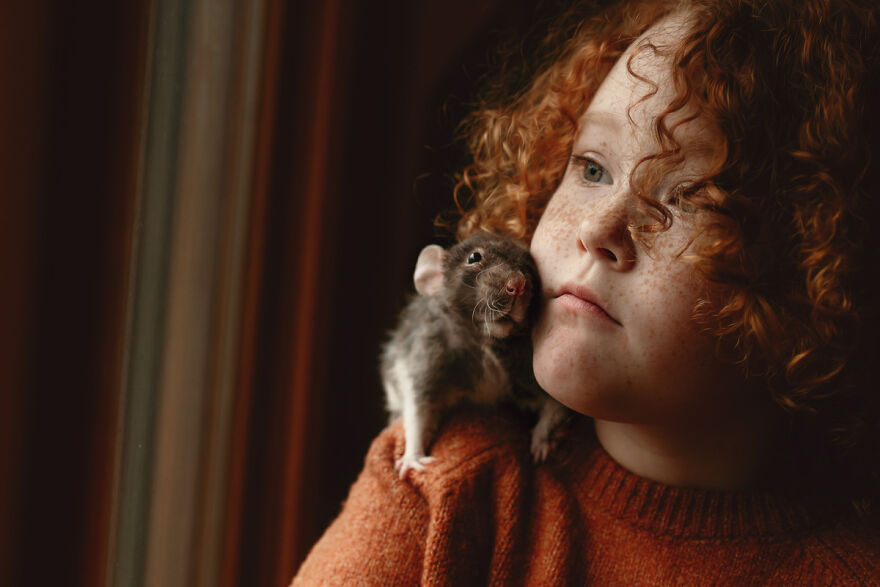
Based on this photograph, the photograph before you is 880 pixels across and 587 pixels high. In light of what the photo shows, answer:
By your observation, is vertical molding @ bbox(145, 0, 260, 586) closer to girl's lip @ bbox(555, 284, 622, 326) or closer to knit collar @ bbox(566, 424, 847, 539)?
girl's lip @ bbox(555, 284, 622, 326)

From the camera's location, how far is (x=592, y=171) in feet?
3.81

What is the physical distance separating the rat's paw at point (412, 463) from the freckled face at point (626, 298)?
0.31m

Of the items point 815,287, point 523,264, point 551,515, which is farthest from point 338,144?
point 815,287

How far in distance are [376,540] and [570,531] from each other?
317 millimetres

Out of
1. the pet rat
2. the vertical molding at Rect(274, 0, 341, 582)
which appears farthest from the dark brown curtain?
the vertical molding at Rect(274, 0, 341, 582)

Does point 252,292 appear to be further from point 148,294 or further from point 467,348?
point 467,348

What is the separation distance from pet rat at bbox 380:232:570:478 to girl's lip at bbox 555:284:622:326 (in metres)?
0.09

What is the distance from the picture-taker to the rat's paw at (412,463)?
1312 mm

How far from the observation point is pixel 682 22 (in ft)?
3.72

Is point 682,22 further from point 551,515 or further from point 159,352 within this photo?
point 159,352

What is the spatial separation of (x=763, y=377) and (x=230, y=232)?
104 cm

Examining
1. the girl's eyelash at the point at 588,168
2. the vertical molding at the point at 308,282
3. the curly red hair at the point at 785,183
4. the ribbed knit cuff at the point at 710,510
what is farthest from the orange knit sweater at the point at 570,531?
the vertical molding at the point at 308,282

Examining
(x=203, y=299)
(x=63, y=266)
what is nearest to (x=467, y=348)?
(x=203, y=299)

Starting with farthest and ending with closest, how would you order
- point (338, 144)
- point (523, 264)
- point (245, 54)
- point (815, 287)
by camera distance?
point (338, 144) → point (245, 54) → point (523, 264) → point (815, 287)
